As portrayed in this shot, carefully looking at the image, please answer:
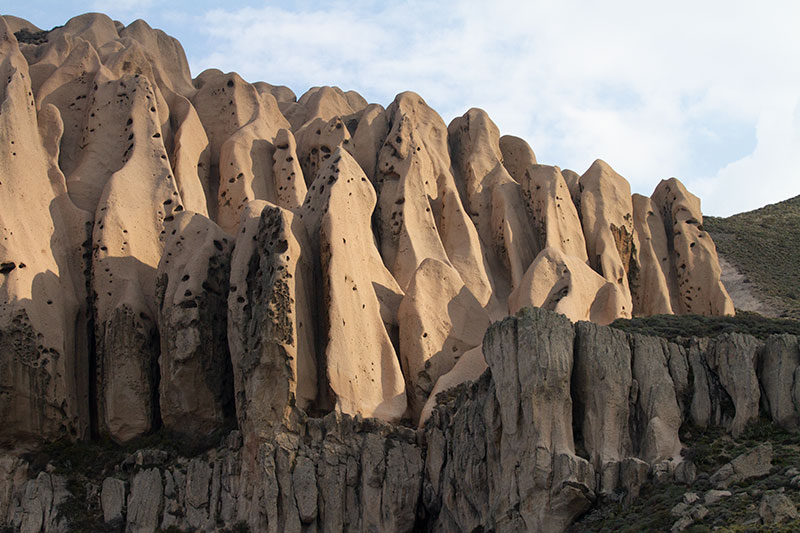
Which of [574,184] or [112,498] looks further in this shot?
[574,184]

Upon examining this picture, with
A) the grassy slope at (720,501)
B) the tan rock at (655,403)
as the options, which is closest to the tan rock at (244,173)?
the tan rock at (655,403)

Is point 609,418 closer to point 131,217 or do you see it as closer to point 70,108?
point 131,217

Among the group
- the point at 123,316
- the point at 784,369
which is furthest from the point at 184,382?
the point at 784,369

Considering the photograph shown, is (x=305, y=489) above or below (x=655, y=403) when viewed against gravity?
below

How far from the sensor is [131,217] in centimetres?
4947

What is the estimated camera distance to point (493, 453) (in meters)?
41.6

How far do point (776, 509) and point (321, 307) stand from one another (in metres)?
16.4

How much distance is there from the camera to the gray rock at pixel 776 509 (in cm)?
3444

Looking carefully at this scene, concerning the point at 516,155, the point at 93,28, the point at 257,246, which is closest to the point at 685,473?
the point at 257,246

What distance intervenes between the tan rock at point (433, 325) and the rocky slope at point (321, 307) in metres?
0.08

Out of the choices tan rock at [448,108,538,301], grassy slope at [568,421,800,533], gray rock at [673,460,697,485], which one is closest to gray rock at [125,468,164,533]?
grassy slope at [568,421,800,533]

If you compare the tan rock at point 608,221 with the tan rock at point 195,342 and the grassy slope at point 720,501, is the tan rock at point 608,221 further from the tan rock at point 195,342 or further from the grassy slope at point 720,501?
the tan rock at point 195,342

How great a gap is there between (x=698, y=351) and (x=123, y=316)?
17.2 metres

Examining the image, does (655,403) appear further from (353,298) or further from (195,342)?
(195,342)
